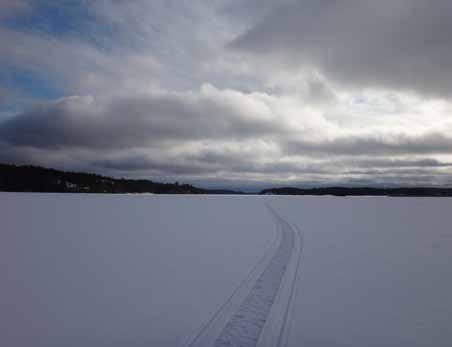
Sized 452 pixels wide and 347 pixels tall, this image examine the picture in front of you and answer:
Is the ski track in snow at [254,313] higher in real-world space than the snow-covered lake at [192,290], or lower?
higher

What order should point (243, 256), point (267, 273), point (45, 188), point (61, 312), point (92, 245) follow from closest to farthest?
point (61, 312)
point (267, 273)
point (243, 256)
point (92, 245)
point (45, 188)

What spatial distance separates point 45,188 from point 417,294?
369 ft

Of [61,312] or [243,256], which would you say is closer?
[61,312]

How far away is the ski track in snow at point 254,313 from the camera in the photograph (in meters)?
4.02

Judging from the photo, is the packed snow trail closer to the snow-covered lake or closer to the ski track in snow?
the ski track in snow

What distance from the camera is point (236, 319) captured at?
4.58 metres

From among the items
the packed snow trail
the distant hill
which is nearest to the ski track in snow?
the packed snow trail

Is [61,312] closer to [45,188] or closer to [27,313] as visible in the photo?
[27,313]

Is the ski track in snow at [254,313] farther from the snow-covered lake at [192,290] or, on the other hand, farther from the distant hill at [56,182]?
the distant hill at [56,182]

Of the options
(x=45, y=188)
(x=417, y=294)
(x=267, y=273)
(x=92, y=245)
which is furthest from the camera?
(x=45, y=188)

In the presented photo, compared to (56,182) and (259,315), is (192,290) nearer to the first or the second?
(259,315)

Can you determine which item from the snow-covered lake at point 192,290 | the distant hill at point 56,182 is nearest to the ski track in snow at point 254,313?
the snow-covered lake at point 192,290

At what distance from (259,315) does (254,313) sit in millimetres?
101

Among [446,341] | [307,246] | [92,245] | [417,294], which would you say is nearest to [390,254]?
[307,246]
